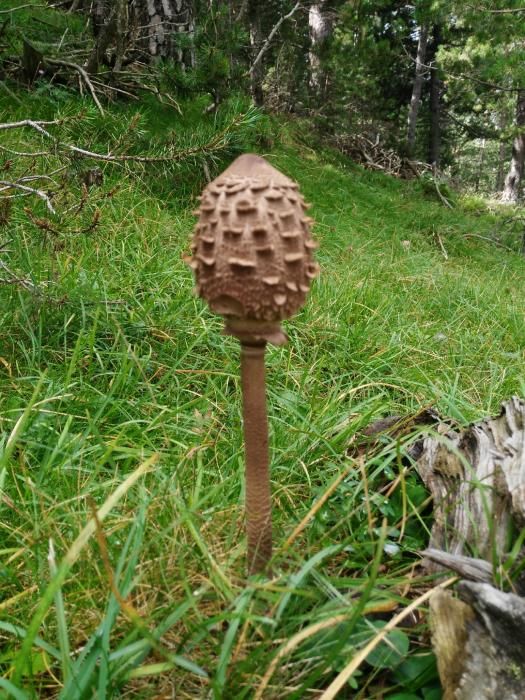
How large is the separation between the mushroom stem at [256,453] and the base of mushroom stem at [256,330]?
0.03 metres

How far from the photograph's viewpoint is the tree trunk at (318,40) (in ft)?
28.5

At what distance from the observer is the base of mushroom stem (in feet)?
4.19

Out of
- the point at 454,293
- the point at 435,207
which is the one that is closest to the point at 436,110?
the point at 435,207

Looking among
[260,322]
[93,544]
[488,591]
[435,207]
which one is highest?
[260,322]

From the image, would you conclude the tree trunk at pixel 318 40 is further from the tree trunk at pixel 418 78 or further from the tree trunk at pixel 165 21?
the tree trunk at pixel 418 78

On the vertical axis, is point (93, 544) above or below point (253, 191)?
below

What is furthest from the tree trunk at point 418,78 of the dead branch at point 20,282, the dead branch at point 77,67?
the dead branch at point 20,282

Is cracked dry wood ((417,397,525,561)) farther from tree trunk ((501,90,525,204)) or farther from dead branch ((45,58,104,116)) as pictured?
tree trunk ((501,90,525,204))

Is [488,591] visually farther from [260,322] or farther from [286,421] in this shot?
[286,421]

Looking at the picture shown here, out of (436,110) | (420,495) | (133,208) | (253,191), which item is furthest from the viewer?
(436,110)

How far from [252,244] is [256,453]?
0.53 m

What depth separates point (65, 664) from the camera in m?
1.20

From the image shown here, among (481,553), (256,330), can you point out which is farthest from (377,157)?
(256,330)

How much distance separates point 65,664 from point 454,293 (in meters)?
4.05
